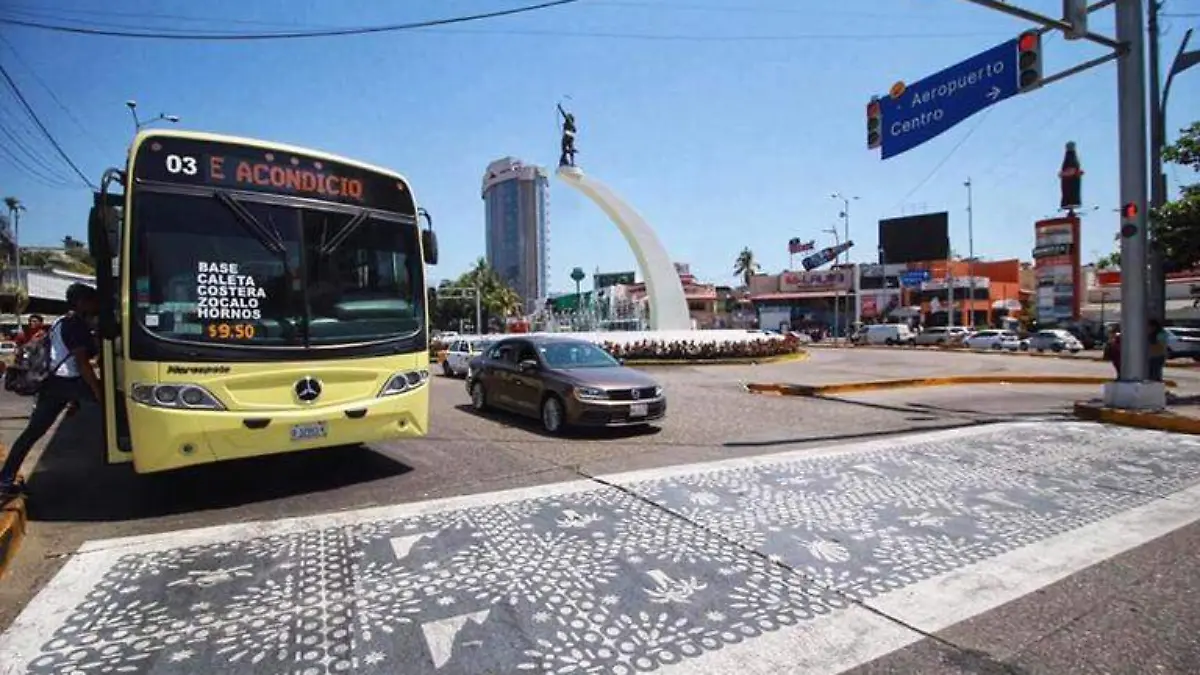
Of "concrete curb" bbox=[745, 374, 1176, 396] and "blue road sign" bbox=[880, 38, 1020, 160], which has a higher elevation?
"blue road sign" bbox=[880, 38, 1020, 160]

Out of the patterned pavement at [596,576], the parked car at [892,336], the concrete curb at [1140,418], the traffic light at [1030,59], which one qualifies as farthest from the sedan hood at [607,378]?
the parked car at [892,336]

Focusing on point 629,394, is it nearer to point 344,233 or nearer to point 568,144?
point 344,233

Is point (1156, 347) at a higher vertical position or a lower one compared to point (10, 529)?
higher

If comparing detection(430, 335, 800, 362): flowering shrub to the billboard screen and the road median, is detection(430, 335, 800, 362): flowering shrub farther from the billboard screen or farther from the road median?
the billboard screen

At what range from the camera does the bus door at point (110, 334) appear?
5.31 m

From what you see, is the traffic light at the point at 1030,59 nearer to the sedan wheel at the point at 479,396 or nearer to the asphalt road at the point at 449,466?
the asphalt road at the point at 449,466

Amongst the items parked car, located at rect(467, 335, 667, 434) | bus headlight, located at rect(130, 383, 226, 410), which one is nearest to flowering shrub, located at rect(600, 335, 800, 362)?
parked car, located at rect(467, 335, 667, 434)

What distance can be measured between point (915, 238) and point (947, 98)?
5776 cm

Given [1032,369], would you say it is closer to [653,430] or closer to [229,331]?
[653,430]

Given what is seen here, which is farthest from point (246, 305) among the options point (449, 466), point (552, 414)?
point (552, 414)

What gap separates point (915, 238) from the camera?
208ft

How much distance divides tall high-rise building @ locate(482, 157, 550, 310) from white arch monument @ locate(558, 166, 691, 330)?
81977 mm

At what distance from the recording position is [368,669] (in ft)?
9.94

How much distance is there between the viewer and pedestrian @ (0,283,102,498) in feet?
18.4
